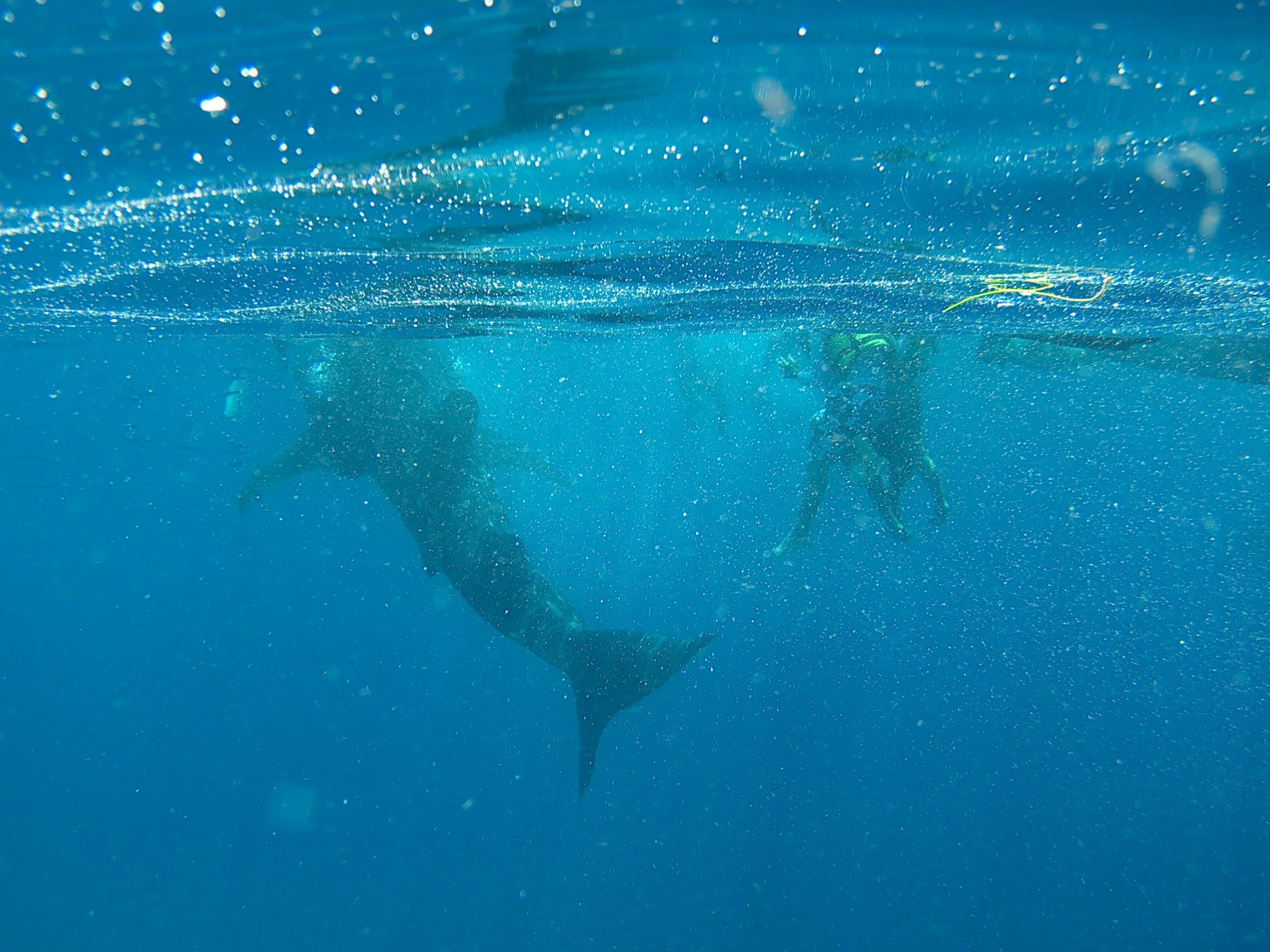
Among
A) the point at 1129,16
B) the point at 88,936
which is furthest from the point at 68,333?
the point at 88,936

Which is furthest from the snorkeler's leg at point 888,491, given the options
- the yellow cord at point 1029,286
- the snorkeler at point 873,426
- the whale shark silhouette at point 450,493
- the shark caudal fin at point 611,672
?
the whale shark silhouette at point 450,493

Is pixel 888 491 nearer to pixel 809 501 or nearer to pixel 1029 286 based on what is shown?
pixel 809 501

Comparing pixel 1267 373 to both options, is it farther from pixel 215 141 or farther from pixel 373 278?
pixel 215 141

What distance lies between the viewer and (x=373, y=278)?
9.96 metres

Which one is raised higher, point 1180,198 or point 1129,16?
point 1129,16

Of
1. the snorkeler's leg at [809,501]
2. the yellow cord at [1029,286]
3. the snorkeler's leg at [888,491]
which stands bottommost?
the snorkeler's leg at [809,501]

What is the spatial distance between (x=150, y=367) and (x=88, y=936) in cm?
2520

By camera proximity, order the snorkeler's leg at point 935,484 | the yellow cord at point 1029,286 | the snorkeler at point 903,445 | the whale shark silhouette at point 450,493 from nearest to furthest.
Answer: the yellow cord at point 1029,286
the whale shark silhouette at point 450,493
the snorkeler at point 903,445
the snorkeler's leg at point 935,484

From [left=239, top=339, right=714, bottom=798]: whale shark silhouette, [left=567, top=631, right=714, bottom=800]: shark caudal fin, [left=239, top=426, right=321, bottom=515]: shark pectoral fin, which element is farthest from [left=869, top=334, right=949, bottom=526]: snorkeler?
[left=239, top=426, right=321, bottom=515]: shark pectoral fin

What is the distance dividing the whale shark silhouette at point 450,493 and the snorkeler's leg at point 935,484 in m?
6.13

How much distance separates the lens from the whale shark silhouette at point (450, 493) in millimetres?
9984

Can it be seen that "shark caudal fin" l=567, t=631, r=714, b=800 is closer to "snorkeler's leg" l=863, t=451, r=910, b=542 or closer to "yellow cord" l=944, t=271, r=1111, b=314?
"snorkeler's leg" l=863, t=451, r=910, b=542

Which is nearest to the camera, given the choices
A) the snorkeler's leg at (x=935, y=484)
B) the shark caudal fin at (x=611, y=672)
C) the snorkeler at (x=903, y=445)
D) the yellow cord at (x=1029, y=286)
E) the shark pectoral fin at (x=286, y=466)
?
the shark caudal fin at (x=611, y=672)

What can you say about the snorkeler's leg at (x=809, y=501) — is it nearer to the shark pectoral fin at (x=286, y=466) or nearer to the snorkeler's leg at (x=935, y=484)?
the snorkeler's leg at (x=935, y=484)
